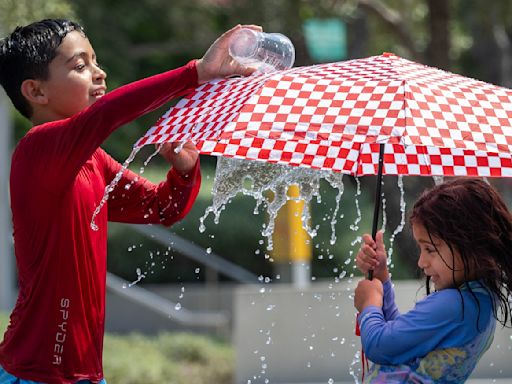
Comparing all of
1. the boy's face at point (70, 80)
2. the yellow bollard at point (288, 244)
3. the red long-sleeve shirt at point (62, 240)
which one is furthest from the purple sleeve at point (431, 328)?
the yellow bollard at point (288, 244)

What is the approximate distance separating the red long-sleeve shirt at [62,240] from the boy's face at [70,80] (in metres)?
0.19

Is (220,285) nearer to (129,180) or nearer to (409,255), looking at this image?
(409,255)

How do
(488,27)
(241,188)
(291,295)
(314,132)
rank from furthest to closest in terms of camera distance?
(488,27), (291,295), (241,188), (314,132)

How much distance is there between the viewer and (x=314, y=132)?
3107 millimetres

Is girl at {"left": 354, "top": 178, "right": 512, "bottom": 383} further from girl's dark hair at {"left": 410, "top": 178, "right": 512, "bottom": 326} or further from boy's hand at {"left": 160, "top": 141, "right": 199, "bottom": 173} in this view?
boy's hand at {"left": 160, "top": 141, "right": 199, "bottom": 173}

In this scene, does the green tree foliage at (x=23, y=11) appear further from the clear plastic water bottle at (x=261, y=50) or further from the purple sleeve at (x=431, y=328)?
the purple sleeve at (x=431, y=328)

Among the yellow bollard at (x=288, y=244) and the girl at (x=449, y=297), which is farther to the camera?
the yellow bollard at (x=288, y=244)

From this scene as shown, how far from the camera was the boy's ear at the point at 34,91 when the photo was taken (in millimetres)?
3477

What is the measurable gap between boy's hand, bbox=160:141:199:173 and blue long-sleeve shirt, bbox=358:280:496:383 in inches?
34.9

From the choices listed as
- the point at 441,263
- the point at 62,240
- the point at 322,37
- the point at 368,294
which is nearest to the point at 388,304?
the point at 368,294

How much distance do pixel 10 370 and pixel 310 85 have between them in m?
1.18

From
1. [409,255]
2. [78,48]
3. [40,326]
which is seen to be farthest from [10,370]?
[409,255]

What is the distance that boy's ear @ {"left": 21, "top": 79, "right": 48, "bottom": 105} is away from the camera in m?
3.48

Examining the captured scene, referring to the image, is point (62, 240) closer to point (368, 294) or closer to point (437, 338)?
point (368, 294)
